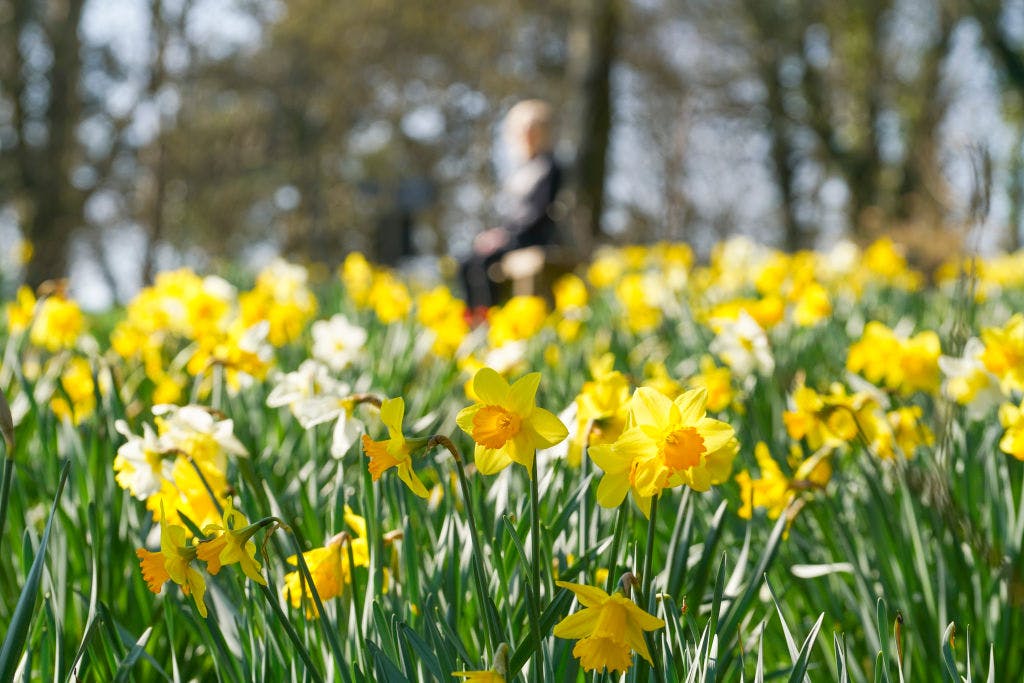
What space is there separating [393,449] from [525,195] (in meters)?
4.97

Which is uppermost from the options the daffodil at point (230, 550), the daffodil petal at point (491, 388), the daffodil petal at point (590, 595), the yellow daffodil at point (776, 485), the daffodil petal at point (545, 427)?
the daffodil petal at point (491, 388)

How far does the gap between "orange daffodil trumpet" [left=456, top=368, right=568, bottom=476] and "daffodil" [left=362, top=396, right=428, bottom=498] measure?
6 centimetres

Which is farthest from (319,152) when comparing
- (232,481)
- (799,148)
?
(232,481)

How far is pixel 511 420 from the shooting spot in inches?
36.3

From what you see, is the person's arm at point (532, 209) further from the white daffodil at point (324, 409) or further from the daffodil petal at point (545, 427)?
the daffodil petal at point (545, 427)

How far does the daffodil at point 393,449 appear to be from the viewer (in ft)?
3.03

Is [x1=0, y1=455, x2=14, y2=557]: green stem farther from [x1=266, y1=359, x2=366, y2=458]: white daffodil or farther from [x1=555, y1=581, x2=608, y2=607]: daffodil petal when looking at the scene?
[x1=555, y1=581, x2=608, y2=607]: daffodil petal

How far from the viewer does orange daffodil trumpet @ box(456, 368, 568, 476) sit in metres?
0.92

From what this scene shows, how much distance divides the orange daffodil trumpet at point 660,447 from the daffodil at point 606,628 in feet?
0.35

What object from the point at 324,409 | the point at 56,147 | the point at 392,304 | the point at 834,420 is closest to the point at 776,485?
the point at 834,420

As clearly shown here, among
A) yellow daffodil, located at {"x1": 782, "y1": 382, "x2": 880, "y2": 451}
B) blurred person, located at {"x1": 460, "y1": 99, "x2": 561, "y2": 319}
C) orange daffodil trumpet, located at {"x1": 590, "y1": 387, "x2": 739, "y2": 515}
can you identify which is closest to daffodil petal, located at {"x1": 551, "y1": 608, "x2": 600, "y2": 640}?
orange daffodil trumpet, located at {"x1": 590, "y1": 387, "x2": 739, "y2": 515}

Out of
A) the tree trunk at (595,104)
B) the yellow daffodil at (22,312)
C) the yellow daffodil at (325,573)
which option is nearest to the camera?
the yellow daffodil at (325,573)

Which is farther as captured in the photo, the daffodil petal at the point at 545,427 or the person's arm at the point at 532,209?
the person's arm at the point at 532,209

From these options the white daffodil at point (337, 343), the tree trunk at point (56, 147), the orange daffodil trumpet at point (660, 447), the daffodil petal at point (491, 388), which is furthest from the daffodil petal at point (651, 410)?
the tree trunk at point (56, 147)
